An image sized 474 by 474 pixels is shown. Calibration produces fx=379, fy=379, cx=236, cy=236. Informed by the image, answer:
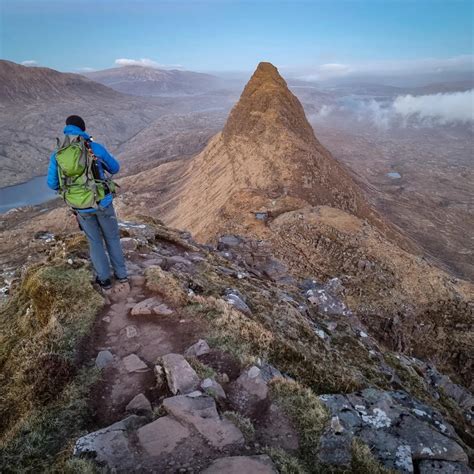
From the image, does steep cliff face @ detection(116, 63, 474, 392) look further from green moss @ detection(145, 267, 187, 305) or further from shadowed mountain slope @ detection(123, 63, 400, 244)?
green moss @ detection(145, 267, 187, 305)

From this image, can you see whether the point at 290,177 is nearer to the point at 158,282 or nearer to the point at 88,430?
the point at 158,282

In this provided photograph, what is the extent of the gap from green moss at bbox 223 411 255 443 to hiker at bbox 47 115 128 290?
13.4 ft

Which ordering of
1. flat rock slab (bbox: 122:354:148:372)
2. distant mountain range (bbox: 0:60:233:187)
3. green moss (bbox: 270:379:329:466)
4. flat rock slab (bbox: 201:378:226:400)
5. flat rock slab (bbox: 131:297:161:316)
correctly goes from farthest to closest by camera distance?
distant mountain range (bbox: 0:60:233:187)
flat rock slab (bbox: 131:297:161:316)
flat rock slab (bbox: 122:354:148:372)
flat rock slab (bbox: 201:378:226:400)
green moss (bbox: 270:379:329:466)

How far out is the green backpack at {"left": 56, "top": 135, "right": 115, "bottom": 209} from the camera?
6281 millimetres

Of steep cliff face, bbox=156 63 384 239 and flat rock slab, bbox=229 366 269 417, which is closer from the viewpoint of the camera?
flat rock slab, bbox=229 366 269 417

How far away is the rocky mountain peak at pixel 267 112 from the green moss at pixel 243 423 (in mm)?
35107

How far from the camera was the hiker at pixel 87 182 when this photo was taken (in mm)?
6305

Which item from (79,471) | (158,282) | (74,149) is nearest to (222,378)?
(79,471)

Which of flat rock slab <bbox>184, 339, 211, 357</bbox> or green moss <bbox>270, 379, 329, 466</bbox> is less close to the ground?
flat rock slab <bbox>184, 339, 211, 357</bbox>

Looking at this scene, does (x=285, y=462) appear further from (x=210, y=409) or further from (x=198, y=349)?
(x=198, y=349)

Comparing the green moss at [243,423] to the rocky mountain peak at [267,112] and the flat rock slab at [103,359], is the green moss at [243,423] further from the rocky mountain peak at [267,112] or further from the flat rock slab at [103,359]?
the rocky mountain peak at [267,112]

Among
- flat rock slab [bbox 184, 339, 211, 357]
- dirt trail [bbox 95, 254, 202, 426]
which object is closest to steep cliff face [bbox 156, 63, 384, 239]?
dirt trail [bbox 95, 254, 202, 426]

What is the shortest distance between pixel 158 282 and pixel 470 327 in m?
17.4

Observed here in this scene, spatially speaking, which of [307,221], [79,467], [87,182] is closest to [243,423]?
[79,467]
